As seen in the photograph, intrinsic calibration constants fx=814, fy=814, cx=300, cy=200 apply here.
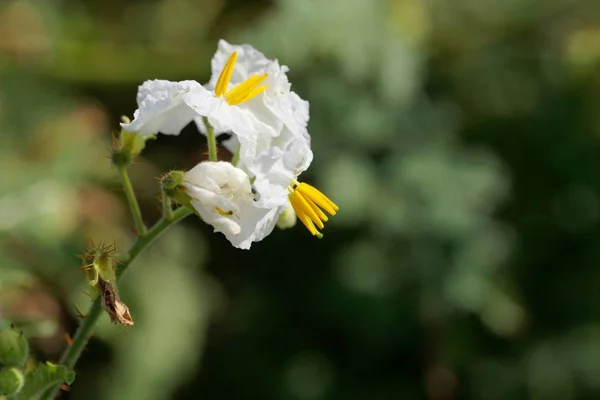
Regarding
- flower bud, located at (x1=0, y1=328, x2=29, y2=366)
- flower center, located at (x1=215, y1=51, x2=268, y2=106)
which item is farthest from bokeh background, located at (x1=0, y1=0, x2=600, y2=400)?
flower center, located at (x1=215, y1=51, x2=268, y2=106)

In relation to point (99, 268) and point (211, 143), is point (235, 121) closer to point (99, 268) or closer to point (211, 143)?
point (211, 143)

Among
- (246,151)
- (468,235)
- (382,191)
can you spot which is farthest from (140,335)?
(246,151)

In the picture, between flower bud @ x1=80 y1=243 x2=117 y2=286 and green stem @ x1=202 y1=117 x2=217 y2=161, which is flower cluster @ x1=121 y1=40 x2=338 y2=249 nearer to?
green stem @ x1=202 y1=117 x2=217 y2=161

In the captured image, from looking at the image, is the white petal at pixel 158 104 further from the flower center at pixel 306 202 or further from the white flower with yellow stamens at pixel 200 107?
the flower center at pixel 306 202

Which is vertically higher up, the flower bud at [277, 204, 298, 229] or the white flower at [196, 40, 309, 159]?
the white flower at [196, 40, 309, 159]

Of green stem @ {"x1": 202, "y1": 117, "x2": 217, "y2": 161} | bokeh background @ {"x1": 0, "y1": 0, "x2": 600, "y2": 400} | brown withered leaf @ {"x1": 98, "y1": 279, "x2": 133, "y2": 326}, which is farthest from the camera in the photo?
bokeh background @ {"x1": 0, "y1": 0, "x2": 600, "y2": 400}

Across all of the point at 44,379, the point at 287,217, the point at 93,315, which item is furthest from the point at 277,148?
the point at 44,379

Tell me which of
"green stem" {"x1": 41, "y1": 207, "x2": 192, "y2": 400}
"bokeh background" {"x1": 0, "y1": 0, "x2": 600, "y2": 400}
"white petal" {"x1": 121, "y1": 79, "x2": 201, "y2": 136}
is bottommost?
"green stem" {"x1": 41, "y1": 207, "x2": 192, "y2": 400}

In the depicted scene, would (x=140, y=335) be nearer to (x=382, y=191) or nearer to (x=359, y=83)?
(x=382, y=191)
